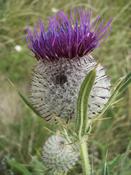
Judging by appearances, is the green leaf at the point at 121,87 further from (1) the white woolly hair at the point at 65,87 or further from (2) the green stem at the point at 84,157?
(2) the green stem at the point at 84,157

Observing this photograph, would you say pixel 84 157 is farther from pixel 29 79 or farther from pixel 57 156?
pixel 29 79

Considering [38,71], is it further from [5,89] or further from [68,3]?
[68,3]

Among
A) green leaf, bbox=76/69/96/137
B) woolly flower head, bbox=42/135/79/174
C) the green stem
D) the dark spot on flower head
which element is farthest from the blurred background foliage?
green leaf, bbox=76/69/96/137

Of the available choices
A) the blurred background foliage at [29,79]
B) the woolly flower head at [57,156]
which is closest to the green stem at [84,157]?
the woolly flower head at [57,156]

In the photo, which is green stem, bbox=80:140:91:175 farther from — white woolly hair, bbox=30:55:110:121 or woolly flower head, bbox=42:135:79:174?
woolly flower head, bbox=42:135:79:174

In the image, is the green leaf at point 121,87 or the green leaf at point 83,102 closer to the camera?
the green leaf at point 83,102

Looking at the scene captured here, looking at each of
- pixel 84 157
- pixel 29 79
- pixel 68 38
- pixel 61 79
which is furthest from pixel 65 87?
pixel 29 79

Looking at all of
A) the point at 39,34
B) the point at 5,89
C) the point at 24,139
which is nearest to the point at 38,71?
the point at 39,34
